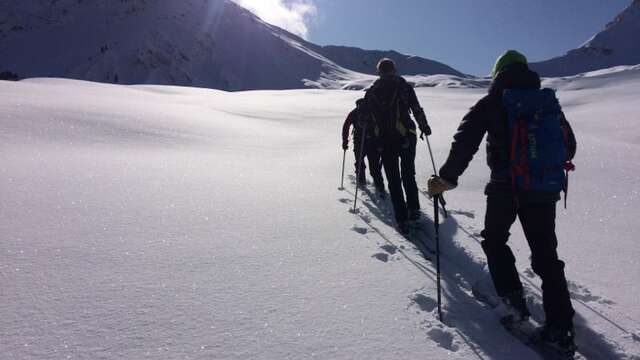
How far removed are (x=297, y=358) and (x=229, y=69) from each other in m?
174

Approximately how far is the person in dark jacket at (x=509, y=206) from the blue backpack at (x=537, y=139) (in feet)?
0.34

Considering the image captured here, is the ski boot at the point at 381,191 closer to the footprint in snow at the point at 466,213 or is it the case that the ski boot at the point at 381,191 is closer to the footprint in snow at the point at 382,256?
the footprint in snow at the point at 466,213

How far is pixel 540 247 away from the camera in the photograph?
3.01m

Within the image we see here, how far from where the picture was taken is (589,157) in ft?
29.5

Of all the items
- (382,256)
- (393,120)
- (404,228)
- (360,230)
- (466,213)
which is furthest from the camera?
(466,213)

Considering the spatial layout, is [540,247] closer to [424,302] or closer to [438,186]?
[438,186]

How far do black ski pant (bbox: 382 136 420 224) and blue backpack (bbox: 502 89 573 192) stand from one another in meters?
2.36

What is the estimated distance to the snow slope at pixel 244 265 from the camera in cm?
262

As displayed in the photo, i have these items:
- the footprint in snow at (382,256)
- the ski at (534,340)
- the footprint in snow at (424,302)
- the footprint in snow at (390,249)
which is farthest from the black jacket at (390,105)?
the ski at (534,340)

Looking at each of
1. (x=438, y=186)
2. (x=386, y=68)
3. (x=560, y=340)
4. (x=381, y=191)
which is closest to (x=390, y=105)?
(x=386, y=68)

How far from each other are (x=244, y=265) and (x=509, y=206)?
6.94 feet

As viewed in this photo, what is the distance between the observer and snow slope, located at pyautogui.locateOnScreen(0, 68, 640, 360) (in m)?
2.62

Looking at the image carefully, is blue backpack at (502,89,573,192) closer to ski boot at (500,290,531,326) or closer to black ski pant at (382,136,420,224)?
ski boot at (500,290,531,326)

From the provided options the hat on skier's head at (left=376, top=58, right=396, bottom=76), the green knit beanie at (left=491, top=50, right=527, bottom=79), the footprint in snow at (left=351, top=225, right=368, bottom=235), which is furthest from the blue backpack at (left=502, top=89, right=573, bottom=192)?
the hat on skier's head at (left=376, top=58, right=396, bottom=76)
